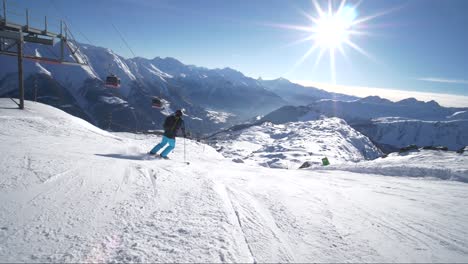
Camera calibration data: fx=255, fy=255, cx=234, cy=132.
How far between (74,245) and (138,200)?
5.17 ft

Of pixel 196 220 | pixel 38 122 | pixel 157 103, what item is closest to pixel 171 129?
pixel 38 122

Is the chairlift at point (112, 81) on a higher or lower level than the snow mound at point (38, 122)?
higher

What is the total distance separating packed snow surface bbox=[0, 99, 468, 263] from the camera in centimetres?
302

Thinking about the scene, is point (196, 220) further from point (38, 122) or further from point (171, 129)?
point (38, 122)

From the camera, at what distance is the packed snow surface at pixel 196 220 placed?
3020mm

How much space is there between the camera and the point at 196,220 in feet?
12.6

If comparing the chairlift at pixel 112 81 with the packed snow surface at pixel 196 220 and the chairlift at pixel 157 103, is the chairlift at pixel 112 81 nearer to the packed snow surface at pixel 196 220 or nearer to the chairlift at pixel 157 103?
the chairlift at pixel 157 103

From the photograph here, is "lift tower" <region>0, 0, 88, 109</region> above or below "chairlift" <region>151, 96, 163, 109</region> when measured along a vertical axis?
above

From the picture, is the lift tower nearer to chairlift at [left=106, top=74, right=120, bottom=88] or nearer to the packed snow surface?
chairlift at [left=106, top=74, right=120, bottom=88]

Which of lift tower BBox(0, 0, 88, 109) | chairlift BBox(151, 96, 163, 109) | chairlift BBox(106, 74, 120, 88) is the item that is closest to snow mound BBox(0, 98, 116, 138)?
lift tower BBox(0, 0, 88, 109)

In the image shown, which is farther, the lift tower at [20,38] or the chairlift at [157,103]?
the chairlift at [157,103]

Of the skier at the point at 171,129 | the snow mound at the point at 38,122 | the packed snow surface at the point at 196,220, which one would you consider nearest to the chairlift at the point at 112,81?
the snow mound at the point at 38,122

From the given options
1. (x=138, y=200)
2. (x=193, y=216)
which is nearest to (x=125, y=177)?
(x=138, y=200)

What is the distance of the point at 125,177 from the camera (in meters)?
5.83
